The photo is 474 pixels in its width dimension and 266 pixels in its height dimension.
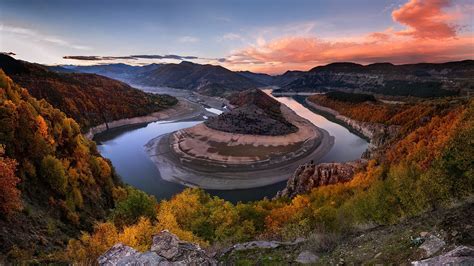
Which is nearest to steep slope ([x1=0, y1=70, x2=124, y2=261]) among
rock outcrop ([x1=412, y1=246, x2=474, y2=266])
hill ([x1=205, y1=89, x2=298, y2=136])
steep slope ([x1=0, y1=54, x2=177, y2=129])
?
rock outcrop ([x1=412, y1=246, x2=474, y2=266])

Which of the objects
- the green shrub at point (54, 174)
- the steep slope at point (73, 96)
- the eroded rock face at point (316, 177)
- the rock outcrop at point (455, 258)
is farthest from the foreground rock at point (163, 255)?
the steep slope at point (73, 96)

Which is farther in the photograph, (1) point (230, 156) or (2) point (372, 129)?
(2) point (372, 129)

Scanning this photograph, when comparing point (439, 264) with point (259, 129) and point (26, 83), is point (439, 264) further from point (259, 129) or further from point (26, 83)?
point (26, 83)

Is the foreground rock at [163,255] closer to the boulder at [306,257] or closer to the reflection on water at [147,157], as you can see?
the boulder at [306,257]

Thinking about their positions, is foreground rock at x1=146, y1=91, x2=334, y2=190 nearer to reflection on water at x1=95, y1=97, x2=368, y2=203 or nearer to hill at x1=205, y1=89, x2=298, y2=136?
hill at x1=205, y1=89, x2=298, y2=136

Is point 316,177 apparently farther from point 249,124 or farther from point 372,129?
point 372,129

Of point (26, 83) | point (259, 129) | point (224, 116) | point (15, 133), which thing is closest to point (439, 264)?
point (15, 133)

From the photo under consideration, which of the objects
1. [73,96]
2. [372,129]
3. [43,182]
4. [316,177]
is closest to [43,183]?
[43,182]
